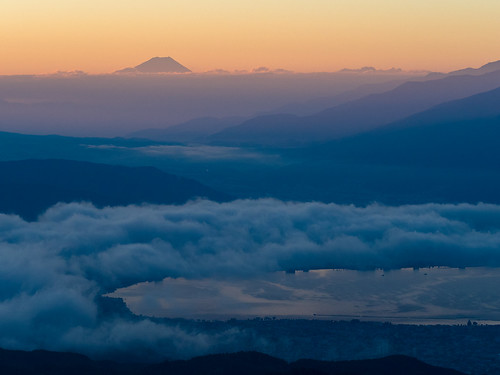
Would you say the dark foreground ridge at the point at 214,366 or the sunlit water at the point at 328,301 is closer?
the dark foreground ridge at the point at 214,366

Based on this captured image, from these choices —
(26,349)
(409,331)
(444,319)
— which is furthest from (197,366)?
(444,319)

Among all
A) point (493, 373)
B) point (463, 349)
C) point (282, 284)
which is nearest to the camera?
point (493, 373)

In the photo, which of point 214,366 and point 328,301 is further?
point 328,301

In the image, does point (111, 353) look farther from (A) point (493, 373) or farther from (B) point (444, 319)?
(B) point (444, 319)

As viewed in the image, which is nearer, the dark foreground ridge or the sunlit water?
the dark foreground ridge
